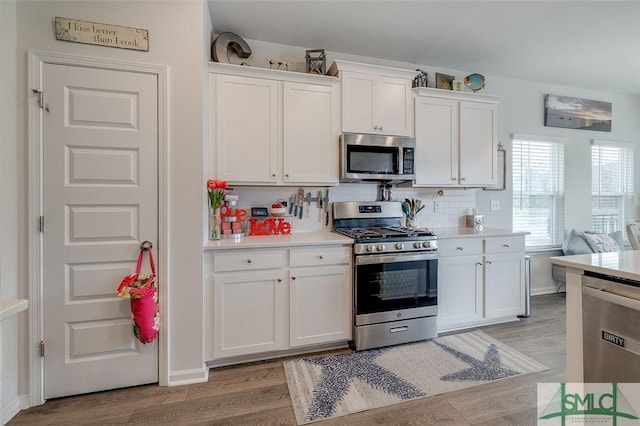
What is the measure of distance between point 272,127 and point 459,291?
232 cm

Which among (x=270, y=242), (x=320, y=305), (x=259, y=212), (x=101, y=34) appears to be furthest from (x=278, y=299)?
(x=101, y=34)

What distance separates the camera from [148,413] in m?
1.80

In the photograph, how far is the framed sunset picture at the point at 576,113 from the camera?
4000 mm

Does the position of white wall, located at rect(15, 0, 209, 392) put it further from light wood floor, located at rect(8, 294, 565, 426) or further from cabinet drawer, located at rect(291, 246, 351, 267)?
cabinet drawer, located at rect(291, 246, 351, 267)

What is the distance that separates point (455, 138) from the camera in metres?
3.16

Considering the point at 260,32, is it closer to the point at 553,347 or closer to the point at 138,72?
the point at 138,72

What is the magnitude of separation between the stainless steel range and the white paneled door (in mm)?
1553

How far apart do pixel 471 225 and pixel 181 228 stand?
3.09m

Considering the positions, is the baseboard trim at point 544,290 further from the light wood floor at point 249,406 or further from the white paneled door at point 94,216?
the white paneled door at point 94,216

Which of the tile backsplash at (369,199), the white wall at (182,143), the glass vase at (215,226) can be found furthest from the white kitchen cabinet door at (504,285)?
the white wall at (182,143)

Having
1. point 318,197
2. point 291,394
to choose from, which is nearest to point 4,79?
point 318,197

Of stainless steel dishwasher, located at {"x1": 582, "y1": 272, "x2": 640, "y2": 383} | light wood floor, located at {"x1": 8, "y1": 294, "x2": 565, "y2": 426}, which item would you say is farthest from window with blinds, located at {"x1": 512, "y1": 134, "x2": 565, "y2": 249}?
stainless steel dishwasher, located at {"x1": 582, "y1": 272, "x2": 640, "y2": 383}

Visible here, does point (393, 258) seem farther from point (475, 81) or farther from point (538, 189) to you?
point (538, 189)

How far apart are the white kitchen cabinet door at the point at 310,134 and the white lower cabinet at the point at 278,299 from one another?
27.9 inches
